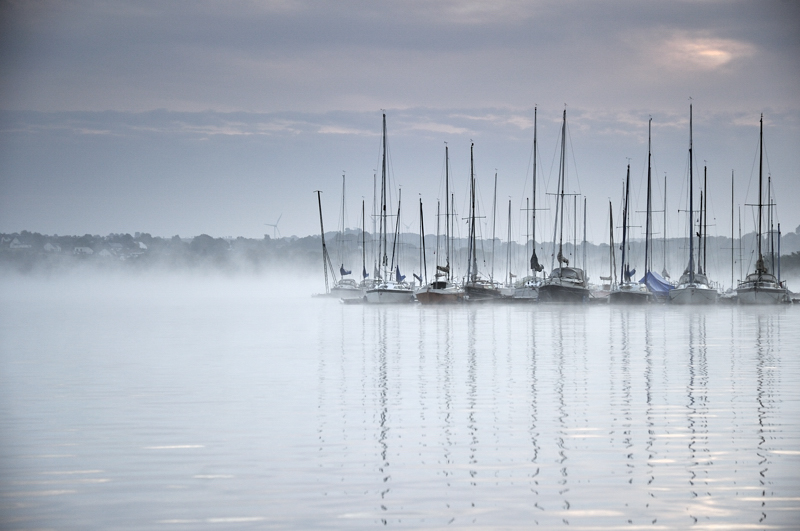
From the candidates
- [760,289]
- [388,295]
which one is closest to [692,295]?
[760,289]

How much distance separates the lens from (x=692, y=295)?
79500 millimetres

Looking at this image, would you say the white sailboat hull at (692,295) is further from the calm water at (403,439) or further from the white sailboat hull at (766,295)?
the calm water at (403,439)

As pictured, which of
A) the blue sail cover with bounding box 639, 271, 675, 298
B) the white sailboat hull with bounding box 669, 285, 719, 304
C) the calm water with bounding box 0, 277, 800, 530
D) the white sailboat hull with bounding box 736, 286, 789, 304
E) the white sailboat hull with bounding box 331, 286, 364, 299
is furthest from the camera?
the white sailboat hull with bounding box 331, 286, 364, 299

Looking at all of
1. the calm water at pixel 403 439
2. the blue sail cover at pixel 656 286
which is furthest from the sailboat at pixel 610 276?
the calm water at pixel 403 439

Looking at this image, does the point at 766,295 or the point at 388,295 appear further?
the point at 388,295

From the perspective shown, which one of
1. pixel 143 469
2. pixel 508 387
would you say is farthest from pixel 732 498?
pixel 508 387

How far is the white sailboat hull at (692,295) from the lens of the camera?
3125 inches

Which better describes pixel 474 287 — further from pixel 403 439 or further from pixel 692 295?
pixel 403 439

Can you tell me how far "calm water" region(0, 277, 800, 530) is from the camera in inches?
432

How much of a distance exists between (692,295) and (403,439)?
2715 inches

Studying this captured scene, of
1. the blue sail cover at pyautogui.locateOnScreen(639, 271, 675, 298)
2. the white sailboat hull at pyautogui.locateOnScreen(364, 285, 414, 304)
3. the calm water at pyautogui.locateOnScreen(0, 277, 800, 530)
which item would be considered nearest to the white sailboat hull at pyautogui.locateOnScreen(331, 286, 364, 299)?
the white sailboat hull at pyautogui.locateOnScreen(364, 285, 414, 304)

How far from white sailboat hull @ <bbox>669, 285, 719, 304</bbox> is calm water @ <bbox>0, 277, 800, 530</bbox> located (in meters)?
47.8

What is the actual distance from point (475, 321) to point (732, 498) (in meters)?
44.0

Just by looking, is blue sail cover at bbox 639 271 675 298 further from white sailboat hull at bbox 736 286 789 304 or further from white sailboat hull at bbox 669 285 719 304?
white sailboat hull at bbox 736 286 789 304
